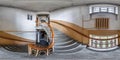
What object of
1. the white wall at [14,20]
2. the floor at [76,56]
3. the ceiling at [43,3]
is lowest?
the floor at [76,56]

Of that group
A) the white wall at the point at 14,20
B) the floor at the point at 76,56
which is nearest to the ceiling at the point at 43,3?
the white wall at the point at 14,20

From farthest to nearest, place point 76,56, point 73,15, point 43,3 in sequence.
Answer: point 73,15 < point 43,3 < point 76,56

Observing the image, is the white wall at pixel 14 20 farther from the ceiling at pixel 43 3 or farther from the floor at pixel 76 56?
the floor at pixel 76 56

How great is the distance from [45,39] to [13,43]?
87cm

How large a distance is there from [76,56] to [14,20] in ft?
6.24

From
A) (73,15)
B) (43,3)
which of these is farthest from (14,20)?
(73,15)

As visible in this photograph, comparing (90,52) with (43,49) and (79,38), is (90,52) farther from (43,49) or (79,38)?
(43,49)

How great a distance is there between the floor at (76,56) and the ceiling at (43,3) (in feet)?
3.97

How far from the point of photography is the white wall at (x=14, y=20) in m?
10.5

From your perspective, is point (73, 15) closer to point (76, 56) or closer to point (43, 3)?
point (43, 3)

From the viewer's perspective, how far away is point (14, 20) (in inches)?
418

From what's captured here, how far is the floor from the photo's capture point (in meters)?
10.1

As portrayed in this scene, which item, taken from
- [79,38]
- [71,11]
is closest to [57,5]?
[71,11]

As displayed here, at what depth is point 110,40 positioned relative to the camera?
34.3 ft
